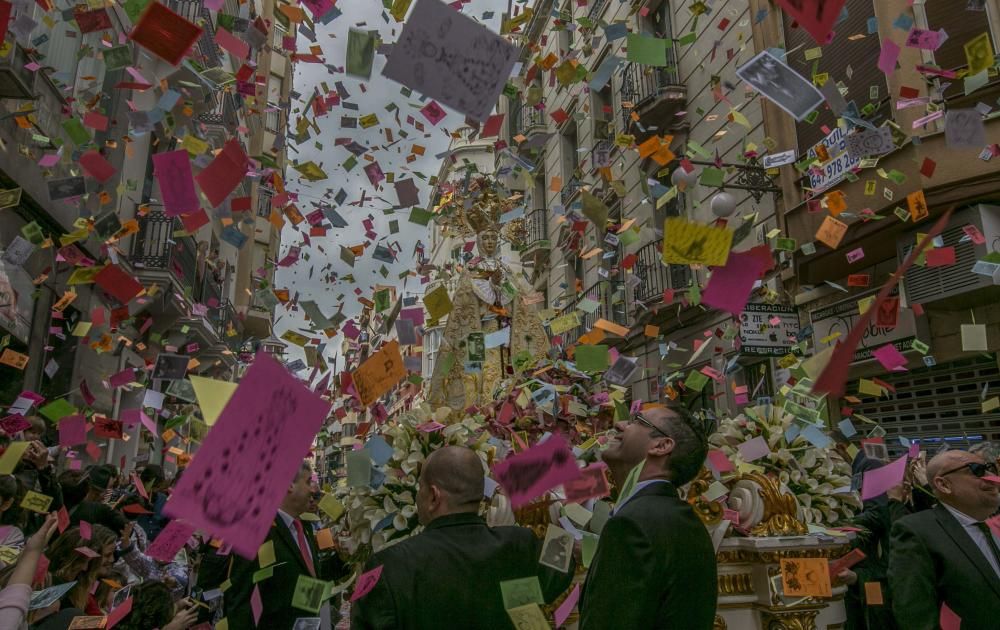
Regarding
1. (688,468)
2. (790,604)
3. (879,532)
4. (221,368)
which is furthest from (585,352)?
(221,368)

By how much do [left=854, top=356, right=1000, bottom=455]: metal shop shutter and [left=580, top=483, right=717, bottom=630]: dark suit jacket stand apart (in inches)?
257

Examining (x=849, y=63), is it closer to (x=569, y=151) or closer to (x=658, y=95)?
(x=658, y=95)

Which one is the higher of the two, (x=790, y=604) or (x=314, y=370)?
(x=314, y=370)

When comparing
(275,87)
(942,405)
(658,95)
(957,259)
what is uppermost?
(275,87)

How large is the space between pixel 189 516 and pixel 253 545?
0.55ft

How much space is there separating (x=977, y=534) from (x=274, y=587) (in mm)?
2868

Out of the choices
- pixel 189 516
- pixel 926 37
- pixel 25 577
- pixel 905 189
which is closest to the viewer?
pixel 189 516

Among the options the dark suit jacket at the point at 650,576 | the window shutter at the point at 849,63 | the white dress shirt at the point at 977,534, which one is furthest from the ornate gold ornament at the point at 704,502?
the window shutter at the point at 849,63

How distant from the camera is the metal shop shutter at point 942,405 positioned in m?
7.47

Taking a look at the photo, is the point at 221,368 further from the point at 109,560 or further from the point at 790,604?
the point at 790,604

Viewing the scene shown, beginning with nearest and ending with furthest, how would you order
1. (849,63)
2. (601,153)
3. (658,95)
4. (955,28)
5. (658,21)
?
(955,28) → (849,63) → (658,95) → (658,21) → (601,153)

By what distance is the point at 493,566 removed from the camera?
89.0 inches

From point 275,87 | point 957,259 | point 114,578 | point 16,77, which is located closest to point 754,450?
point 114,578

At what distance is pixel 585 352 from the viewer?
575cm
